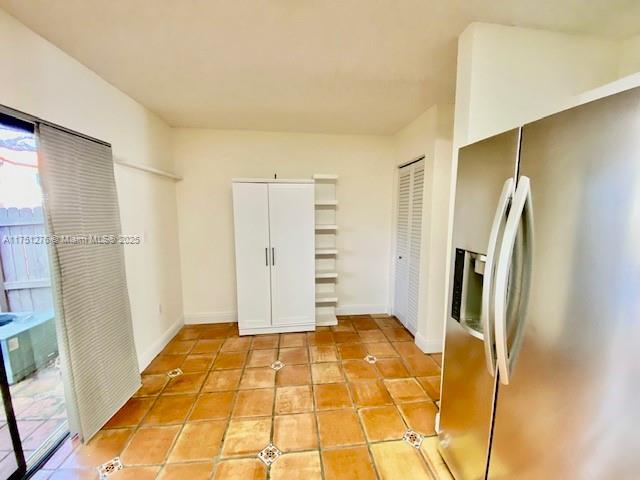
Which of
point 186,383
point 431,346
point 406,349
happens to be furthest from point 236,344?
point 431,346

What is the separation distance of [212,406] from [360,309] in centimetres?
223

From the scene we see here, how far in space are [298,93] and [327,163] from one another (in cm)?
125

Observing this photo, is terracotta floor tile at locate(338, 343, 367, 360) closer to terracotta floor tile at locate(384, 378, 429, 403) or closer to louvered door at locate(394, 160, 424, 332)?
terracotta floor tile at locate(384, 378, 429, 403)

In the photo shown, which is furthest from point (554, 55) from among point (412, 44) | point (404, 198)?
point (404, 198)

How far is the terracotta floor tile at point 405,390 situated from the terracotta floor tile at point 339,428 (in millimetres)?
398

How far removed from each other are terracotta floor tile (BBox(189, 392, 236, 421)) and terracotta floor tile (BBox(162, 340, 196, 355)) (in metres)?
0.83

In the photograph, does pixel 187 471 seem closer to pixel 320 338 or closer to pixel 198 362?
pixel 198 362

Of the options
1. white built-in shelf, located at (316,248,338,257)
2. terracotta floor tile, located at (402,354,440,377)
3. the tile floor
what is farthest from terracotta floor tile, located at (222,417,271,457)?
white built-in shelf, located at (316,248,338,257)

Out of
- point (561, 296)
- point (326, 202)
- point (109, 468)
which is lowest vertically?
point (109, 468)

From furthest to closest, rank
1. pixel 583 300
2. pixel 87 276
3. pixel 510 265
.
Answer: pixel 87 276
pixel 510 265
pixel 583 300

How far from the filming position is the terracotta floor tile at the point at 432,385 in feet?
6.89

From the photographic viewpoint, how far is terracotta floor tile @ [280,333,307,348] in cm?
295

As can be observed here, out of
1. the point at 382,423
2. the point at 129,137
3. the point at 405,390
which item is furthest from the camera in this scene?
the point at 129,137

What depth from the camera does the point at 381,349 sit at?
2826 millimetres
